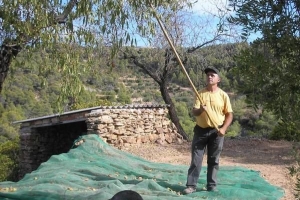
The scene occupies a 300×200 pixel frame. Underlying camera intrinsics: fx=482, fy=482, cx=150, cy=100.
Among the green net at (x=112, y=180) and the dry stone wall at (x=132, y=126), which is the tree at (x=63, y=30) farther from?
the dry stone wall at (x=132, y=126)

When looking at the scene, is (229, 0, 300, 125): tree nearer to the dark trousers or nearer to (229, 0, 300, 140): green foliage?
(229, 0, 300, 140): green foliage

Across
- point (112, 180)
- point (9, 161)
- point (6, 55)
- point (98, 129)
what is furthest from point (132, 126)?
point (6, 55)

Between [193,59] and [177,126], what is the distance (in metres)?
2.28

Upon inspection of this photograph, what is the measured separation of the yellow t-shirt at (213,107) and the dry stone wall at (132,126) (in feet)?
19.4

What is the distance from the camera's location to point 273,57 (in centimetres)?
319

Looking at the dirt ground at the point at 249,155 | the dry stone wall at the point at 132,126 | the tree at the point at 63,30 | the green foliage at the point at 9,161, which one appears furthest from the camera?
→ the green foliage at the point at 9,161

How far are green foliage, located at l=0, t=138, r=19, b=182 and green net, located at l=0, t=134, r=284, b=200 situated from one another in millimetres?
6914

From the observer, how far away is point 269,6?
3.10 m

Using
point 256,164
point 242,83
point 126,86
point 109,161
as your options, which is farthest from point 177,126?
point 126,86

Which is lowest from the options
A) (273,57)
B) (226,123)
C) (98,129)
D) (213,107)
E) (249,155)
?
(249,155)

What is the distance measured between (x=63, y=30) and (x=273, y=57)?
3.15 meters

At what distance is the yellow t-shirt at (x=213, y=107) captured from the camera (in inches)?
245

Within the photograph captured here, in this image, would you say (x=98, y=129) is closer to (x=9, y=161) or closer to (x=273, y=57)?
(x=9, y=161)

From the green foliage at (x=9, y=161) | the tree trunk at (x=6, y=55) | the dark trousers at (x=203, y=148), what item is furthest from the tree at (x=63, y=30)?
the green foliage at (x=9, y=161)
